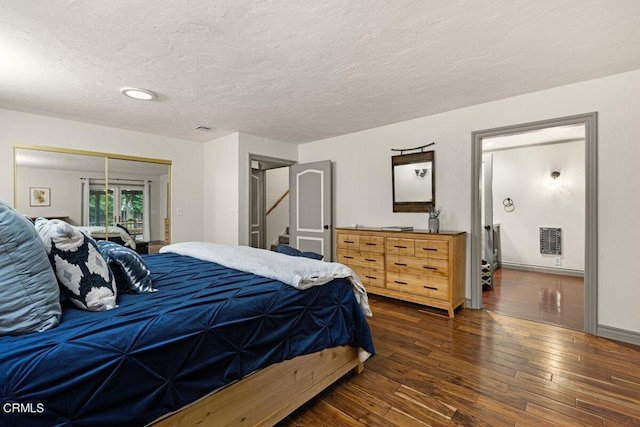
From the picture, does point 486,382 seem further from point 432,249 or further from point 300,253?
point 300,253

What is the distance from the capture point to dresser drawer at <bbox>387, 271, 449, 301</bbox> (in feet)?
10.7

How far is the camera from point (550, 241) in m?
5.30

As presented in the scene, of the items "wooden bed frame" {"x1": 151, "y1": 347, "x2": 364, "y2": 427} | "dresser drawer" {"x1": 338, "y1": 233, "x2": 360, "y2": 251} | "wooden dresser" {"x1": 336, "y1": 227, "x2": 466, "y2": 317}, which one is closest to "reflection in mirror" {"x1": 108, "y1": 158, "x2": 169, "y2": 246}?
"dresser drawer" {"x1": 338, "y1": 233, "x2": 360, "y2": 251}

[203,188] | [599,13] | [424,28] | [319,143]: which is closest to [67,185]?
[203,188]

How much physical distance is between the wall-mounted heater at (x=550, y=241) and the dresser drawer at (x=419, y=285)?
3436mm

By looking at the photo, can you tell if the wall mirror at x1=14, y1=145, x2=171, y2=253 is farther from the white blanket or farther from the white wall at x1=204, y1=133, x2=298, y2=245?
the white blanket

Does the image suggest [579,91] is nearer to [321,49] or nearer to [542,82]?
[542,82]

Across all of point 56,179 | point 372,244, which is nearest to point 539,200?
point 372,244

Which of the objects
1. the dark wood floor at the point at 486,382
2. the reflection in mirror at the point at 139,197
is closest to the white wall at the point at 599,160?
the dark wood floor at the point at 486,382

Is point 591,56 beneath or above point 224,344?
above

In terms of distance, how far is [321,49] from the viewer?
7.19 ft

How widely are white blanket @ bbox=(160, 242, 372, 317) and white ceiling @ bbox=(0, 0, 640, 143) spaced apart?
154cm

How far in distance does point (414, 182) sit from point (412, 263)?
3.74 feet

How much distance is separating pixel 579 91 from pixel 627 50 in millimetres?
605
